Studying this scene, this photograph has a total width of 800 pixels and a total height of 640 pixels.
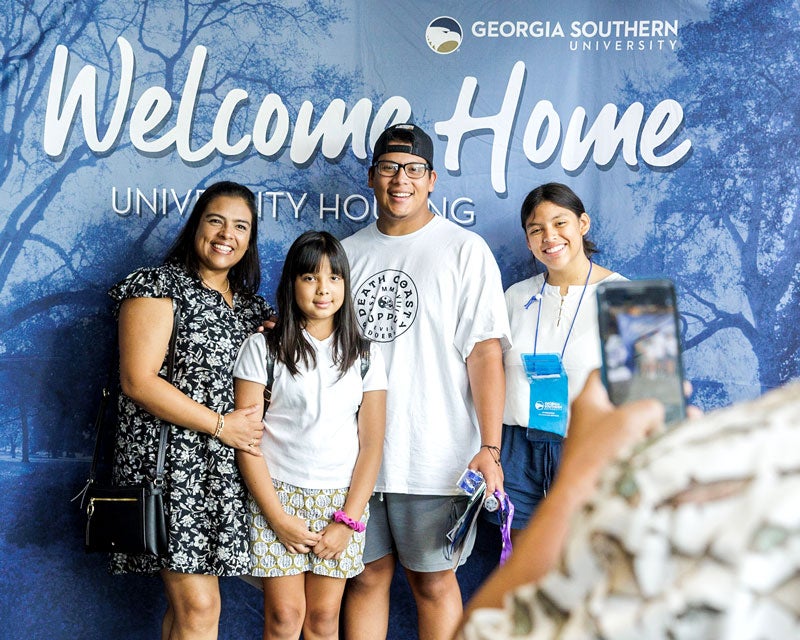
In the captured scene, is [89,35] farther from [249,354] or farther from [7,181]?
[249,354]

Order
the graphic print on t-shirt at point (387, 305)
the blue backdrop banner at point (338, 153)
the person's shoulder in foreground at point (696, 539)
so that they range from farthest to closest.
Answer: the blue backdrop banner at point (338, 153) → the graphic print on t-shirt at point (387, 305) → the person's shoulder in foreground at point (696, 539)

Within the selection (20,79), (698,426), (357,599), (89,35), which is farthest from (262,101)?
(698,426)

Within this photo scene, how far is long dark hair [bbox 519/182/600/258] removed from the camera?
9.27ft

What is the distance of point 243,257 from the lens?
9.24 feet

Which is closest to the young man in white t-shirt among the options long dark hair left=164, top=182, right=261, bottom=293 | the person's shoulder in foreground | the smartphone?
long dark hair left=164, top=182, right=261, bottom=293

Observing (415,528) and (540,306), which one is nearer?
(415,528)

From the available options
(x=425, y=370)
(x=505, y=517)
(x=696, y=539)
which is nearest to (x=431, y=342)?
(x=425, y=370)

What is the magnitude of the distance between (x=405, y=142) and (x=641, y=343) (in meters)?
2.02

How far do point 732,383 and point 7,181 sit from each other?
8.83 ft

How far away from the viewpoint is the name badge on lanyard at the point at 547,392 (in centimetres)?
276

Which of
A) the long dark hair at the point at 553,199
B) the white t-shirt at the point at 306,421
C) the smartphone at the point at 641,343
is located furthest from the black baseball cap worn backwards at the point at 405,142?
the smartphone at the point at 641,343

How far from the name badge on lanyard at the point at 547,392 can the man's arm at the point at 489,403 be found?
0.13 m

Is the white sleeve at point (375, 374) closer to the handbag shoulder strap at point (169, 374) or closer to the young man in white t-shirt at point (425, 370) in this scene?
the young man in white t-shirt at point (425, 370)

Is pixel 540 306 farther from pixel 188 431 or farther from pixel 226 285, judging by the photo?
pixel 188 431
